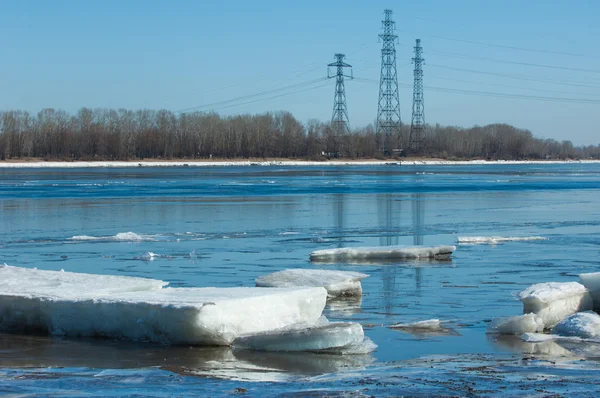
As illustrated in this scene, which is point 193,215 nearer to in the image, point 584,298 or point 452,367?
point 584,298

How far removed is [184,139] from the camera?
412 feet

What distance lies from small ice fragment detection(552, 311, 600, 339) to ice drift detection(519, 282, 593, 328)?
0.29 meters

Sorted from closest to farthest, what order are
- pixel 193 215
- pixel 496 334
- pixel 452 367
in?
pixel 452 367
pixel 496 334
pixel 193 215

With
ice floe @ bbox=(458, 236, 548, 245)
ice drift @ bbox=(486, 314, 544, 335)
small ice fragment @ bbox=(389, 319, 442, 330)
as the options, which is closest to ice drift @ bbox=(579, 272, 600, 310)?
ice drift @ bbox=(486, 314, 544, 335)

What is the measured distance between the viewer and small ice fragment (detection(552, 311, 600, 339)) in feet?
29.5

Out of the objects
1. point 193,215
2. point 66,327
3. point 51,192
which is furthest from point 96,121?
point 66,327

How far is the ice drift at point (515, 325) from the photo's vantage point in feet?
30.2

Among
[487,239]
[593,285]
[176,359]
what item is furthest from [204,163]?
[176,359]

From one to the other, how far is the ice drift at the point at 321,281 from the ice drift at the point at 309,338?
259 centimetres

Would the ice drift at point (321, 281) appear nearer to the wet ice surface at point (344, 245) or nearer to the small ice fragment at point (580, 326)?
the wet ice surface at point (344, 245)

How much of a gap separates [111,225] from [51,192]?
17.3m

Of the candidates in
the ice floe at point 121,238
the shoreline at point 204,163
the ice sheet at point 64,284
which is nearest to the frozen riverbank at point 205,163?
the shoreline at point 204,163

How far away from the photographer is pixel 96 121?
133875 millimetres

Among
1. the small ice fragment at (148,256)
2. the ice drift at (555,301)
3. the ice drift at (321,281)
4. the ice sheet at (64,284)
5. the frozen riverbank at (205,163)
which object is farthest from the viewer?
the frozen riverbank at (205,163)
